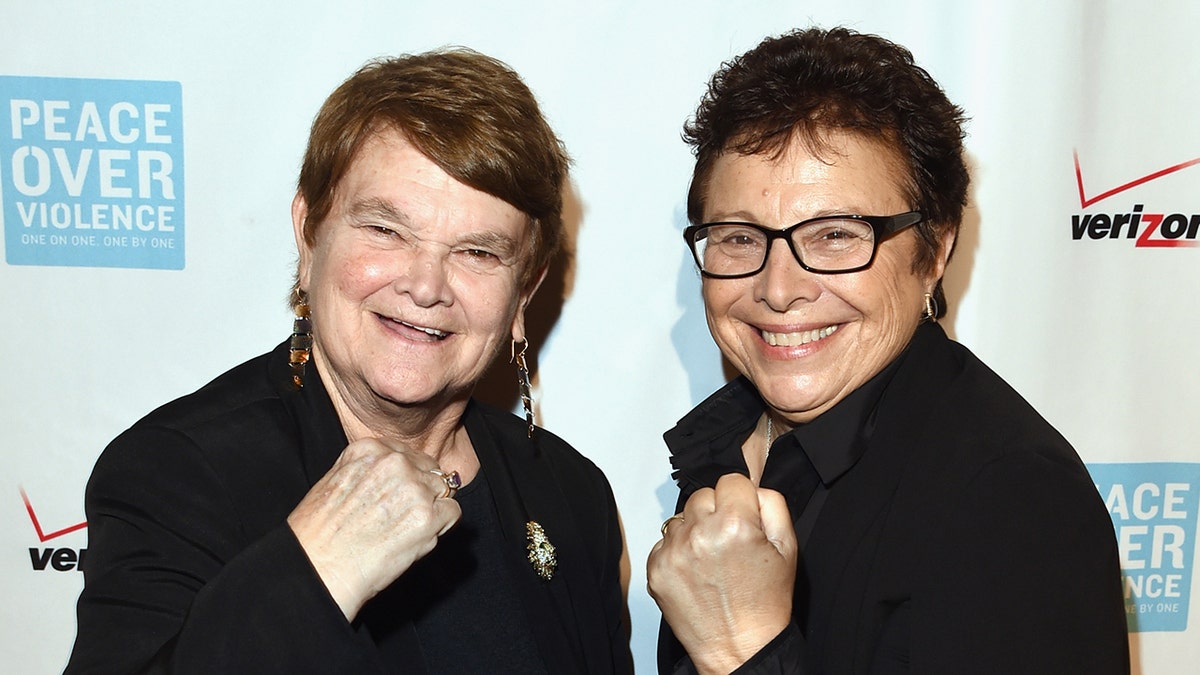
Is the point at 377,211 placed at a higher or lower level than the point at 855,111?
lower

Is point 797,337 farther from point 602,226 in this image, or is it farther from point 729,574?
point 602,226

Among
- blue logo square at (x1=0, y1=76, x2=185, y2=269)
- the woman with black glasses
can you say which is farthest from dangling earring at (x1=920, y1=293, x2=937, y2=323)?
blue logo square at (x1=0, y1=76, x2=185, y2=269)

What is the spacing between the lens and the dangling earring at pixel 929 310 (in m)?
1.67

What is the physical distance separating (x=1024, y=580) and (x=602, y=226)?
1127 mm

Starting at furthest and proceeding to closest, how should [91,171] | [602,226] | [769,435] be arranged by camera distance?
[602,226] < [91,171] < [769,435]

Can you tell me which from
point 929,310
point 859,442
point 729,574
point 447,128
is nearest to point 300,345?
point 447,128

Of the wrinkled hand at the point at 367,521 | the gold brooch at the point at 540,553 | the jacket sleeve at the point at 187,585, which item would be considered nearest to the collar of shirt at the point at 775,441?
the gold brooch at the point at 540,553

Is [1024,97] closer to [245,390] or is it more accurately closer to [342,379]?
[342,379]

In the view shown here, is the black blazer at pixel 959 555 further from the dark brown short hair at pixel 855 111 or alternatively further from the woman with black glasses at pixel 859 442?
the dark brown short hair at pixel 855 111

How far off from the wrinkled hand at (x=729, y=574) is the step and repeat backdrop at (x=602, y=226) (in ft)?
2.83

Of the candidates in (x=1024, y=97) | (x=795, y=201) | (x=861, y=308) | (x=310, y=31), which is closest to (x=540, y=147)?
(x=795, y=201)

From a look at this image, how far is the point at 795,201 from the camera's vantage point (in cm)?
154

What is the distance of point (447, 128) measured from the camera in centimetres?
151

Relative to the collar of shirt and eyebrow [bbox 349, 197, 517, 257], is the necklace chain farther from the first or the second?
eyebrow [bbox 349, 197, 517, 257]
